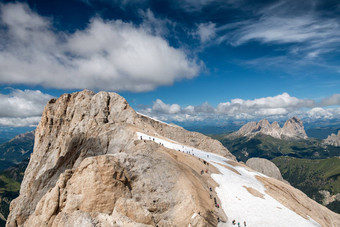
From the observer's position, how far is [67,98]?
116 metres

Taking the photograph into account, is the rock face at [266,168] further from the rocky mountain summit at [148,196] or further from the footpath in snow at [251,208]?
the footpath in snow at [251,208]

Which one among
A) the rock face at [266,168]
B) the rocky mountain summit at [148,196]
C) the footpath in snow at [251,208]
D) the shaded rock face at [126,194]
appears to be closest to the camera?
the shaded rock face at [126,194]

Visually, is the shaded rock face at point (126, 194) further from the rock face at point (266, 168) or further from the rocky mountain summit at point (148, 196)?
the rock face at point (266, 168)

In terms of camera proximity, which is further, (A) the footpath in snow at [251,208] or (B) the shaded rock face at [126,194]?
(A) the footpath in snow at [251,208]

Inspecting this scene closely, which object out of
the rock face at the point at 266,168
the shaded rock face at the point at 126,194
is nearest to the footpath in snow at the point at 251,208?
the shaded rock face at the point at 126,194

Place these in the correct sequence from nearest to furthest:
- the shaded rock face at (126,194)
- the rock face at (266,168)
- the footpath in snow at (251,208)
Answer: the shaded rock face at (126,194)
the footpath in snow at (251,208)
the rock face at (266,168)

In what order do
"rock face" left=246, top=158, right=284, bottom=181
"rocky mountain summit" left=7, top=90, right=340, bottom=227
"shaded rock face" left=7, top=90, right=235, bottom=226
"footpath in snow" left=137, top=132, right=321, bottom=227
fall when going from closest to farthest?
"shaded rock face" left=7, top=90, right=235, bottom=226 → "rocky mountain summit" left=7, top=90, right=340, bottom=227 → "footpath in snow" left=137, top=132, right=321, bottom=227 → "rock face" left=246, top=158, right=284, bottom=181

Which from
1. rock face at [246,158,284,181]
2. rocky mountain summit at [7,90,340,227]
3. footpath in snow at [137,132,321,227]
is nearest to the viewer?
rocky mountain summit at [7,90,340,227]

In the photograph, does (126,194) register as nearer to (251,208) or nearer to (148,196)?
(148,196)

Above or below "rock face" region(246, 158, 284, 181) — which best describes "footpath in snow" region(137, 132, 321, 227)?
below

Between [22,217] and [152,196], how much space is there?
53.2 metres

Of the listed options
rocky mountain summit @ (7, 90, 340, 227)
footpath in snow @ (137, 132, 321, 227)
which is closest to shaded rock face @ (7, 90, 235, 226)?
rocky mountain summit @ (7, 90, 340, 227)

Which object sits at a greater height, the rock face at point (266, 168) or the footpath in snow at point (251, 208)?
the rock face at point (266, 168)

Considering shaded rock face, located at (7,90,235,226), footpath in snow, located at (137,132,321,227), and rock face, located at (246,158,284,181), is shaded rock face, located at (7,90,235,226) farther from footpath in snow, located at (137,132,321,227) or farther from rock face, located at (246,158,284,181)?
rock face, located at (246,158,284,181)
